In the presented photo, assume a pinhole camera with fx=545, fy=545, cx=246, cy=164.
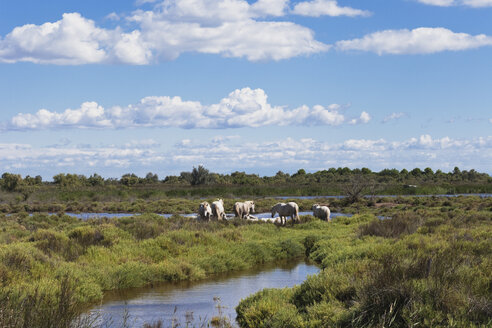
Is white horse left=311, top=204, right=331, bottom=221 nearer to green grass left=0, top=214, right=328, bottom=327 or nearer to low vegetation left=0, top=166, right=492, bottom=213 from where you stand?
green grass left=0, top=214, right=328, bottom=327

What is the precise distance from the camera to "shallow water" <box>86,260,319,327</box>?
12305 millimetres

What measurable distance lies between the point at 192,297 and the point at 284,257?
8161mm

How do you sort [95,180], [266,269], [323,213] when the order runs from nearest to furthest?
[266,269]
[323,213]
[95,180]

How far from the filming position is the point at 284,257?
2220 cm

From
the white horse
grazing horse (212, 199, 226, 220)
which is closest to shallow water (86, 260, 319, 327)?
grazing horse (212, 199, 226, 220)

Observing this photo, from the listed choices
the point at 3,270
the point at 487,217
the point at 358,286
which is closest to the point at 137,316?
the point at 3,270

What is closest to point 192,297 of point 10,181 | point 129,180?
point 10,181

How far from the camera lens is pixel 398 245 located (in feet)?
50.7

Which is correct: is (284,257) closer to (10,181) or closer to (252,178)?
(10,181)

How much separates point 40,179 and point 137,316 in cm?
9399

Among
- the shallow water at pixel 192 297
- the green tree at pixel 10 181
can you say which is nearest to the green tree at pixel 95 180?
the green tree at pixel 10 181

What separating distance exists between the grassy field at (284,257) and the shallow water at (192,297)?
0.61 m

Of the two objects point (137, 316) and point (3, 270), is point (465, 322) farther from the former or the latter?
point (3, 270)

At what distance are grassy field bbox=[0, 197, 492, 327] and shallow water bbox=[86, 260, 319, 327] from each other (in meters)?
0.61
